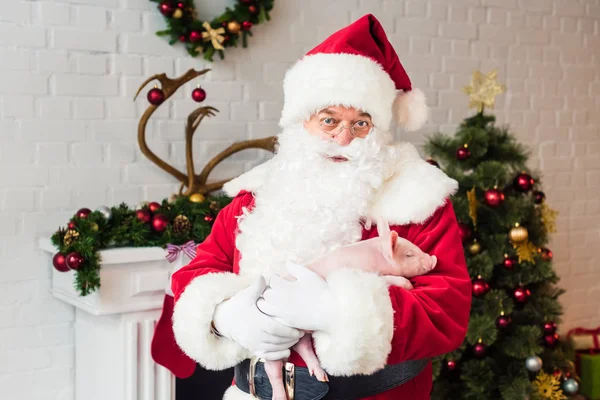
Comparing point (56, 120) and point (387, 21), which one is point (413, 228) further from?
point (387, 21)

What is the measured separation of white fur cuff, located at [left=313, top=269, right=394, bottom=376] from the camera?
4.79ft

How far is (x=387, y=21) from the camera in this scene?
3.43 m

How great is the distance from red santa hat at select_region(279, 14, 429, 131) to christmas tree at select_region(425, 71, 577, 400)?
105 cm

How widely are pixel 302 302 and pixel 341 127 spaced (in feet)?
1.60

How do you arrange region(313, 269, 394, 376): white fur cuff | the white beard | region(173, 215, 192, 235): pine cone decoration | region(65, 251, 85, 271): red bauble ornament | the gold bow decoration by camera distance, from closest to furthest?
region(313, 269, 394, 376): white fur cuff → the white beard → region(65, 251, 85, 271): red bauble ornament → region(173, 215, 192, 235): pine cone decoration → the gold bow decoration

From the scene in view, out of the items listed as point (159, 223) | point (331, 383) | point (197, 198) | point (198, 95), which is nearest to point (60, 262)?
point (159, 223)

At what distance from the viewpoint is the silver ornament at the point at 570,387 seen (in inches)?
121

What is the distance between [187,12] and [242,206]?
1189 millimetres

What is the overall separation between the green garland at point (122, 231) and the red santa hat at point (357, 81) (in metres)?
0.73

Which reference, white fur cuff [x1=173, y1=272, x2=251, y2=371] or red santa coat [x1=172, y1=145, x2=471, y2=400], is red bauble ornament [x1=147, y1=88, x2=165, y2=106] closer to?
red santa coat [x1=172, y1=145, x2=471, y2=400]

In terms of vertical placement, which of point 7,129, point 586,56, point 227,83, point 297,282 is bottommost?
point 297,282

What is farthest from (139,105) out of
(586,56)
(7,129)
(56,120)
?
(586,56)

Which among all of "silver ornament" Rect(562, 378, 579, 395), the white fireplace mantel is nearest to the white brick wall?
the white fireplace mantel

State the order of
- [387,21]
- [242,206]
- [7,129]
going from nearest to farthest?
1. [242,206]
2. [7,129]
3. [387,21]
